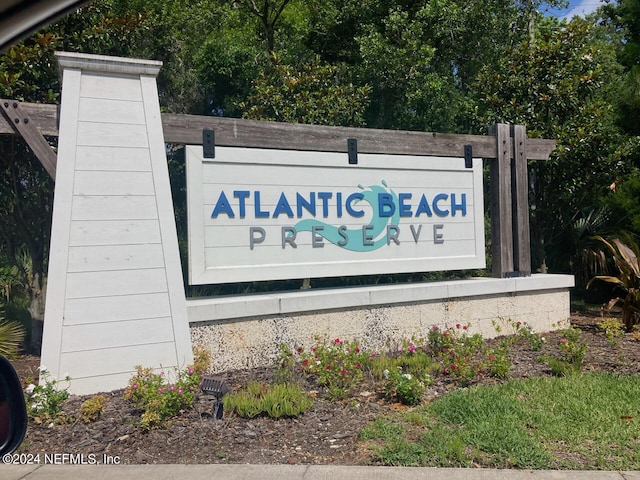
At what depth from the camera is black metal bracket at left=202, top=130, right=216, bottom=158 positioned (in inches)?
280

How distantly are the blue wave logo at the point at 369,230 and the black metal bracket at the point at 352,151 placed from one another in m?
0.33

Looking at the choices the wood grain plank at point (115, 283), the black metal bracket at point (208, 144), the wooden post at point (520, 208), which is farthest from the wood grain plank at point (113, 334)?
the wooden post at point (520, 208)

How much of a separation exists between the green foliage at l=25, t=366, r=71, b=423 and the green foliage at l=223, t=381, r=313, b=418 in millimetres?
1413

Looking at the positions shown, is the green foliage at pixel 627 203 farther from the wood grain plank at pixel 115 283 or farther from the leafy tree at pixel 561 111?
the wood grain plank at pixel 115 283

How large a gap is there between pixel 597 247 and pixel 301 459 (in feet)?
28.0

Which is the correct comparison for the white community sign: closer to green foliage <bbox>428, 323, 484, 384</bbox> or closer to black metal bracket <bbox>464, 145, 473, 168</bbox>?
black metal bracket <bbox>464, 145, 473, 168</bbox>

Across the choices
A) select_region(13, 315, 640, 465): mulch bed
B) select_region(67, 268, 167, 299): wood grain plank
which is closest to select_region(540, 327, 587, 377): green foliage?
select_region(13, 315, 640, 465): mulch bed

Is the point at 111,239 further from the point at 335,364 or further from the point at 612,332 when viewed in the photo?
the point at 612,332

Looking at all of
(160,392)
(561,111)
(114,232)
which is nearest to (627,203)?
(561,111)

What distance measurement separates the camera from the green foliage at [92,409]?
17.4ft

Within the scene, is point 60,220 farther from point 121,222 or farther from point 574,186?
point 574,186

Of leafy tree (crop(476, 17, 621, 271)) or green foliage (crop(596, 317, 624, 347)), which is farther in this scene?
leafy tree (crop(476, 17, 621, 271))

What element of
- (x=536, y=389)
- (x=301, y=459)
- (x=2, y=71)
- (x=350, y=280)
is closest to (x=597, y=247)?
(x=350, y=280)

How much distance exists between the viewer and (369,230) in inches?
319
